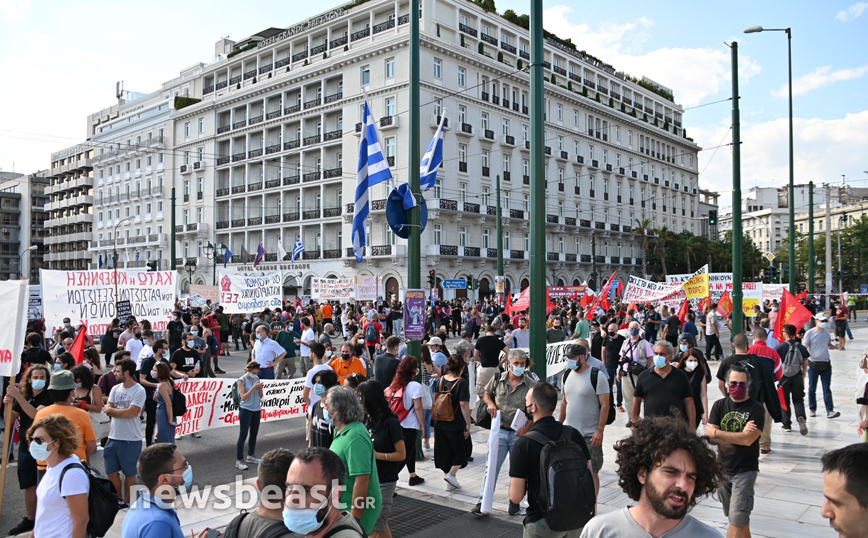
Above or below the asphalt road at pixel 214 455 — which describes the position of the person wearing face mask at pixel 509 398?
above

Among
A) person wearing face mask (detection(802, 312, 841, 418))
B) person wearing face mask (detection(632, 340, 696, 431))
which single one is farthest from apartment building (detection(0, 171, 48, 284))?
person wearing face mask (detection(632, 340, 696, 431))

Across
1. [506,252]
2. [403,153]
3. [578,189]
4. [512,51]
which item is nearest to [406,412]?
[403,153]

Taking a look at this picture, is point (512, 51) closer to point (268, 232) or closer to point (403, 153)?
point (403, 153)

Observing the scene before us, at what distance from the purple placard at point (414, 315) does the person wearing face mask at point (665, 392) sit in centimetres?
302

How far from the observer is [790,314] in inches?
509

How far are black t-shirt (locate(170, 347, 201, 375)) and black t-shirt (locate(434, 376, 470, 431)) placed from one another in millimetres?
5097

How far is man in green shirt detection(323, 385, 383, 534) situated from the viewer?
4.16 metres

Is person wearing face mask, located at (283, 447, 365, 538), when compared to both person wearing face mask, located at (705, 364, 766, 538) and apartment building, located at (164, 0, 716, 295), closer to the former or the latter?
person wearing face mask, located at (705, 364, 766, 538)

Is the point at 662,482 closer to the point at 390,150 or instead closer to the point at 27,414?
the point at 27,414

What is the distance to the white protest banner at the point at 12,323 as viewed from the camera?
664 cm

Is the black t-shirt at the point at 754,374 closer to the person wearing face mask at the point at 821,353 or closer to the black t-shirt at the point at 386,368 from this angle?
the black t-shirt at the point at 386,368

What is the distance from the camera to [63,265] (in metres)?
86.4

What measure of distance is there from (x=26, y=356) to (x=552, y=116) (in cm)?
5174

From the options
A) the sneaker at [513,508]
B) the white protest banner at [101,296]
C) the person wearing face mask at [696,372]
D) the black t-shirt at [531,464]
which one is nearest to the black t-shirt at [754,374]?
the person wearing face mask at [696,372]
